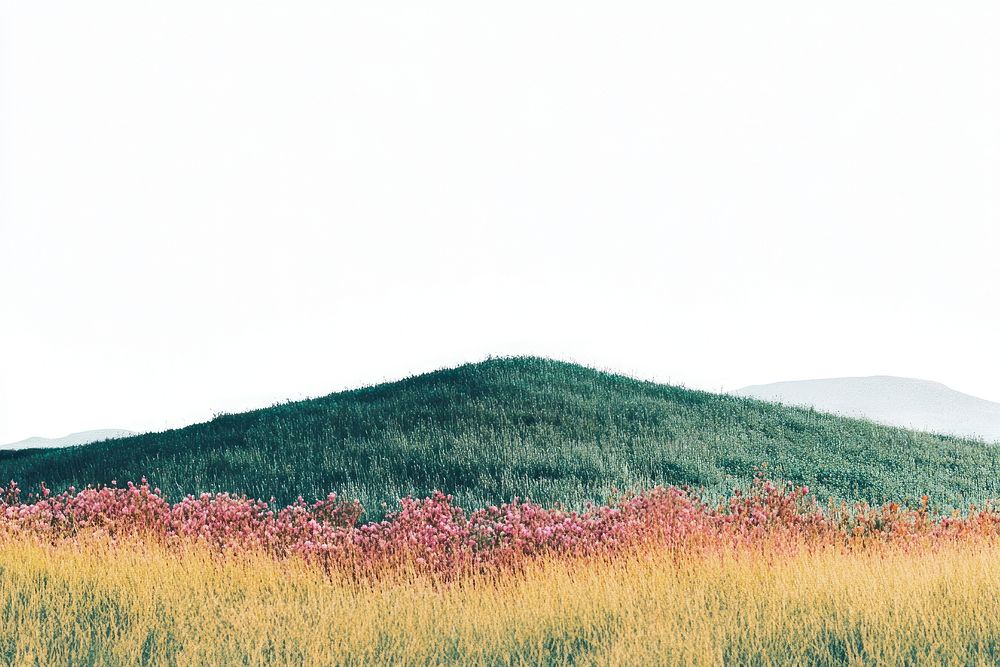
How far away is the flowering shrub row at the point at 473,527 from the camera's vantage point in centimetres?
696

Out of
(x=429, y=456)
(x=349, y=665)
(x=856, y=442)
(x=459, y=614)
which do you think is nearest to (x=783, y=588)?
(x=459, y=614)

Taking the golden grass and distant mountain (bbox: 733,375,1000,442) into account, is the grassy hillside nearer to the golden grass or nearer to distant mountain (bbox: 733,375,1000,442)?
the golden grass

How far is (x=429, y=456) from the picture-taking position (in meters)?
12.6

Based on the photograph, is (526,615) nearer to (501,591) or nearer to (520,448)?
(501,591)

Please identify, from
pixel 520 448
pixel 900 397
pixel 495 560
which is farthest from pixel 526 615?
pixel 900 397

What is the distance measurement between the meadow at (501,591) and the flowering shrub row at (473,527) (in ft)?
0.09

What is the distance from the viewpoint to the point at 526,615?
500 cm

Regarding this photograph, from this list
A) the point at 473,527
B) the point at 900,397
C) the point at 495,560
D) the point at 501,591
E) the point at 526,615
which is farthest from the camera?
the point at 900,397

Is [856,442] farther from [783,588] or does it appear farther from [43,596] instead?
[43,596]

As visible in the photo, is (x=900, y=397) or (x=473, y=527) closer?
(x=473, y=527)

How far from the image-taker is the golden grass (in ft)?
14.8

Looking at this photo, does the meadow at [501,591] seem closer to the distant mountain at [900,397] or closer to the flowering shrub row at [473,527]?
the flowering shrub row at [473,527]

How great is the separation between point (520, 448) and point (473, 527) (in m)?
5.36

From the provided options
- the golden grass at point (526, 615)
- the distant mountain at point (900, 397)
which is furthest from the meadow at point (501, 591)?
the distant mountain at point (900, 397)
